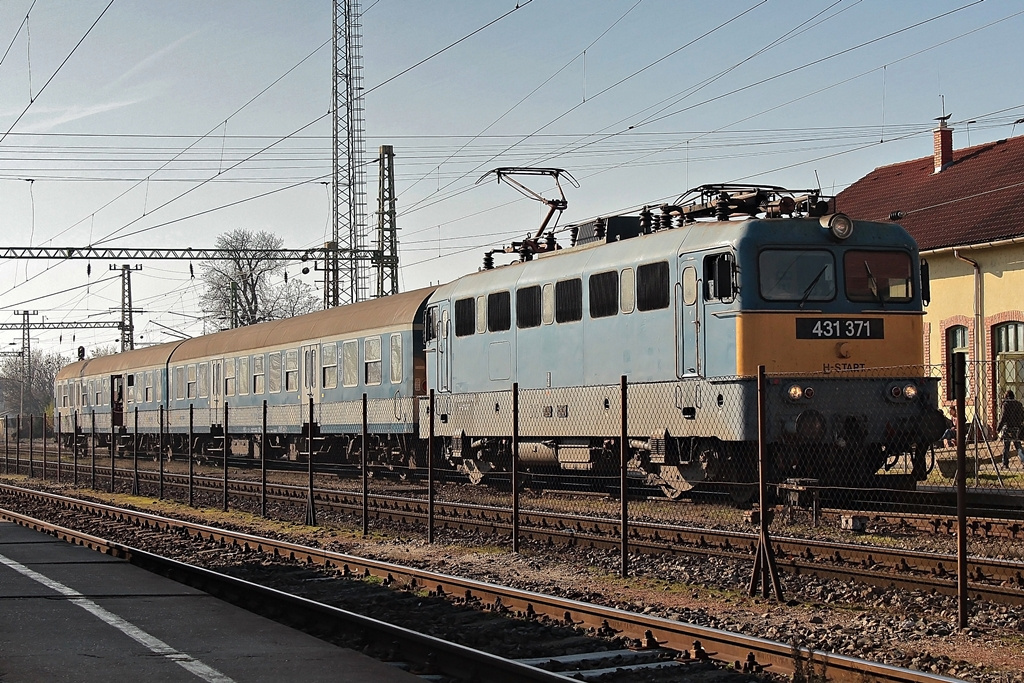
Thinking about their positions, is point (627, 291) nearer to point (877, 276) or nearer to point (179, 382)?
point (877, 276)

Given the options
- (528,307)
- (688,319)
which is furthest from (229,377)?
(688,319)

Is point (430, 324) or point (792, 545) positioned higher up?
point (430, 324)

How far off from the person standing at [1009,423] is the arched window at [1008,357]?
2.22 m

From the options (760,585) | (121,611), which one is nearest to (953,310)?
(760,585)

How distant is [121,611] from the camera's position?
1048 cm

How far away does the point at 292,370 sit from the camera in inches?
1186

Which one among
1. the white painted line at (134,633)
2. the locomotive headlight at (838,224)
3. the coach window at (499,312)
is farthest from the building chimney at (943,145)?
the white painted line at (134,633)

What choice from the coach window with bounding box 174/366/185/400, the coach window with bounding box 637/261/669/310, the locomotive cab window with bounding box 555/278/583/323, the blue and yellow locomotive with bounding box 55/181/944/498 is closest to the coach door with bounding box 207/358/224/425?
the coach window with bounding box 174/366/185/400

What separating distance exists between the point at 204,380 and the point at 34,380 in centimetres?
11537

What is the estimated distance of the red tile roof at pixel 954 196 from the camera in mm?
28953

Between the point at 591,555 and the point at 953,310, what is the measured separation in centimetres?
1917

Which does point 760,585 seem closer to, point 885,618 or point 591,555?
point 885,618

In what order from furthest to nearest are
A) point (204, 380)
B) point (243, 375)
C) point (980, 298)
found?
point (204, 380), point (243, 375), point (980, 298)

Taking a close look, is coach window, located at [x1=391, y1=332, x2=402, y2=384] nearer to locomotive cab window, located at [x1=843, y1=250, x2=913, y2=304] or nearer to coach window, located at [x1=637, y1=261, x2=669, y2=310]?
coach window, located at [x1=637, y1=261, x2=669, y2=310]
